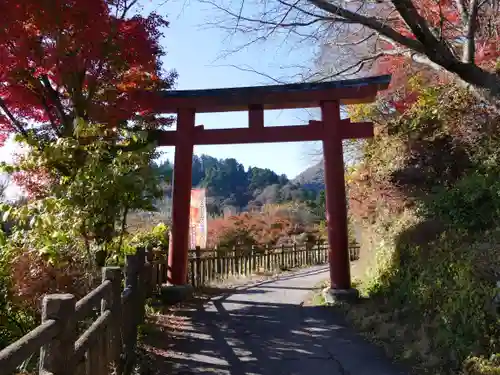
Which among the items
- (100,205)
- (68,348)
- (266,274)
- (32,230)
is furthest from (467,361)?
(266,274)

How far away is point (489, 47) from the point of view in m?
8.09

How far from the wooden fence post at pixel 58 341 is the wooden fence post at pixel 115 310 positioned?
1.36m

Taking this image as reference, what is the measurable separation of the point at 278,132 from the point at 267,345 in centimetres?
446

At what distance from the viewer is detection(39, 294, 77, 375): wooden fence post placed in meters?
2.56

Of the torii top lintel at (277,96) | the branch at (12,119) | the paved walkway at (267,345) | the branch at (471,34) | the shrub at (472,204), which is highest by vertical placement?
the torii top lintel at (277,96)

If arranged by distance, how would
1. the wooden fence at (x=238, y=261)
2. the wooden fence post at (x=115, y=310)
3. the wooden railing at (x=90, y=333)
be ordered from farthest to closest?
the wooden fence at (x=238, y=261), the wooden fence post at (x=115, y=310), the wooden railing at (x=90, y=333)

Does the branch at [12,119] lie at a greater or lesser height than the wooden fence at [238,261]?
greater

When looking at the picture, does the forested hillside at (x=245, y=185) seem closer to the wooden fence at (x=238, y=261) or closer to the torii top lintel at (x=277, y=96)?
the wooden fence at (x=238, y=261)

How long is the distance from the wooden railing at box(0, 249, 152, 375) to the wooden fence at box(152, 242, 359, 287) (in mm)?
3541

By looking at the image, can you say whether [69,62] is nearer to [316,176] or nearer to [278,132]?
[278,132]

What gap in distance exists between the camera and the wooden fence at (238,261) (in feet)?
35.2

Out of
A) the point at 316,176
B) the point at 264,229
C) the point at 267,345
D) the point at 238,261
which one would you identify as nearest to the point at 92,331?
the point at 267,345

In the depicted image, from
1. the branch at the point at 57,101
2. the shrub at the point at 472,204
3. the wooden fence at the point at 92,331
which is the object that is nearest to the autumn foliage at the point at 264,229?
the wooden fence at the point at 92,331

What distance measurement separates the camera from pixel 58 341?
8.52 feet
